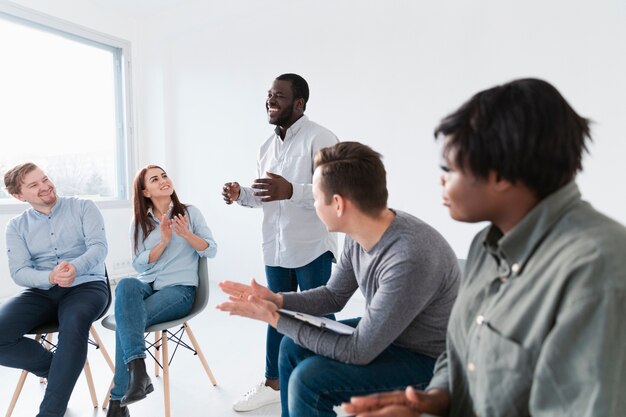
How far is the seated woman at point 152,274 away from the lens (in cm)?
180

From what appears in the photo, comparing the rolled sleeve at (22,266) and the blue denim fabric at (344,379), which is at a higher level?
the rolled sleeve at (22,266)

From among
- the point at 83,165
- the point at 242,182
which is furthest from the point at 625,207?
the point at 83,165

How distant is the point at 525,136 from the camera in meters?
0.69

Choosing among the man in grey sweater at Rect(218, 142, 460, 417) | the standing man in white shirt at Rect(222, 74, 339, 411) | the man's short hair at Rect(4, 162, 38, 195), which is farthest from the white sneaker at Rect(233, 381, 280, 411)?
the man's short hair at Rect(4, 162, 38, 195)

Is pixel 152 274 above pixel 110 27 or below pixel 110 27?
below

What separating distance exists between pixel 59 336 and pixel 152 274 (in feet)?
1.54

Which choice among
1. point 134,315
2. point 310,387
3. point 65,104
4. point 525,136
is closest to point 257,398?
point 134,315

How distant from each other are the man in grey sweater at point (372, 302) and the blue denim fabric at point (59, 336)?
0.99 metres

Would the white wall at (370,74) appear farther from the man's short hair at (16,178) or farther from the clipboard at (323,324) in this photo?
the man's short hair at (16,178)

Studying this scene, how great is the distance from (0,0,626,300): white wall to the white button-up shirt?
0.64 metres

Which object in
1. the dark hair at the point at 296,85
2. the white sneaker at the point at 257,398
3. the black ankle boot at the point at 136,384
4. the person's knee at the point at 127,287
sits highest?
the dark hair at the point at 296,85

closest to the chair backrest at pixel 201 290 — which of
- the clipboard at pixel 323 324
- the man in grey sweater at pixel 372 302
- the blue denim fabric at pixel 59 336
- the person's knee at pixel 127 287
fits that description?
the person's knee at pixel 127 287

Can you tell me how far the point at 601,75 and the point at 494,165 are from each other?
8.24 feet

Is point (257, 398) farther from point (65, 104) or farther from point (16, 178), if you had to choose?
point (65, 104)
